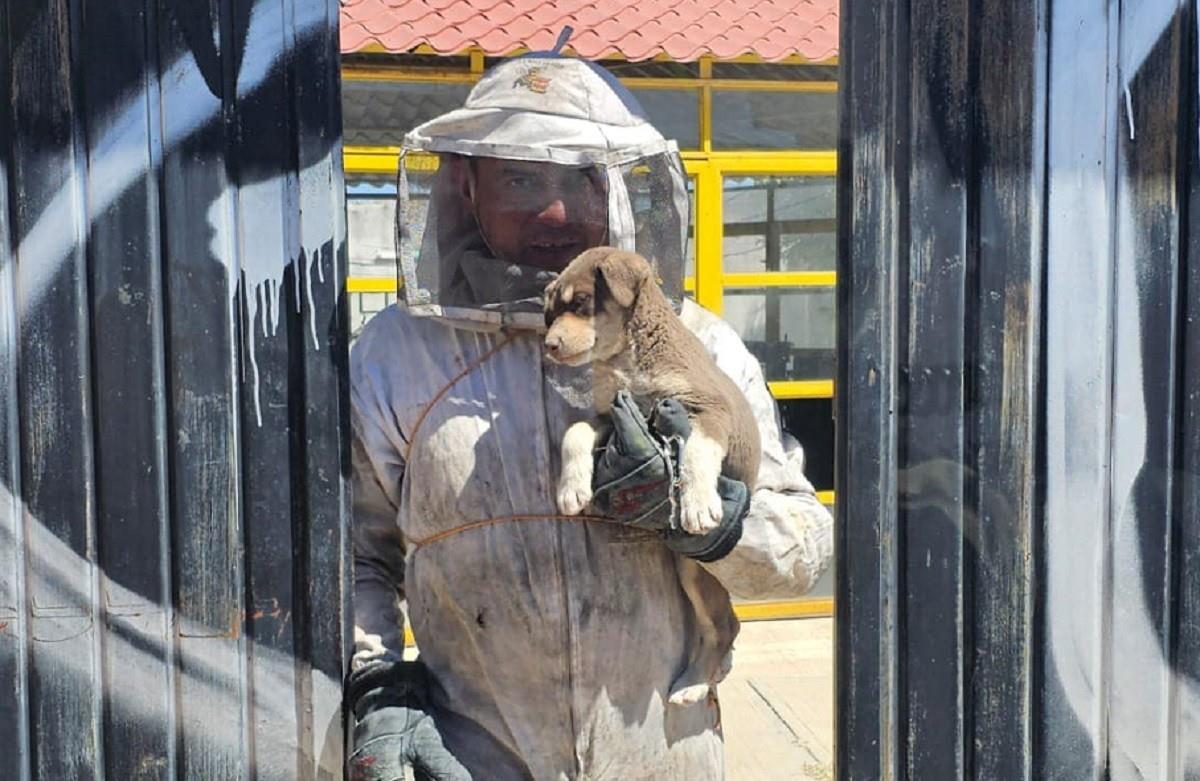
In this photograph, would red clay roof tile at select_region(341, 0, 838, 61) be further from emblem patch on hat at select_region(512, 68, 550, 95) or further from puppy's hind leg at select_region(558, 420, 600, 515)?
puppy's hind leg at select_region(558, 420, 600, 515)

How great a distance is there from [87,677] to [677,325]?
4.00ft

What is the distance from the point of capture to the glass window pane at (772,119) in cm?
694

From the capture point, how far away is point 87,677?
1.79 meters

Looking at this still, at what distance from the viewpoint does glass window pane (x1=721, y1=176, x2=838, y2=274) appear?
709 cm

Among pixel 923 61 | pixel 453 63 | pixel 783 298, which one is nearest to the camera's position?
pixel 923 61

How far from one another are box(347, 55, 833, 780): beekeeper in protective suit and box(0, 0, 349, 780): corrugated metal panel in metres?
0.33

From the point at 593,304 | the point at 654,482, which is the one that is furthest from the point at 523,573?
the point at 593,304

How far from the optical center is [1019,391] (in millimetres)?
1968

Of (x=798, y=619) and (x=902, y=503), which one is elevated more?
(x=902, y=503)

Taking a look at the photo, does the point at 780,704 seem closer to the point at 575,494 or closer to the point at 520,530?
the point at 520,530

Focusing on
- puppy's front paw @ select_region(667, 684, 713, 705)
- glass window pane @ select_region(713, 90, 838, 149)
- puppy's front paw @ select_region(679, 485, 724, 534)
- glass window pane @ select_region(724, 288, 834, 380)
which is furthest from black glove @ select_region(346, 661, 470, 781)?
glass window pane @ select_region(713, 90, 838, 149)

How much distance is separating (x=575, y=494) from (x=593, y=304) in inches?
14.1

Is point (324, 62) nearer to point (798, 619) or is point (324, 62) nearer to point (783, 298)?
point (783, 298)

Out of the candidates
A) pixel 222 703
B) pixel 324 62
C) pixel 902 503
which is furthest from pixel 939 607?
pixel 324 62
